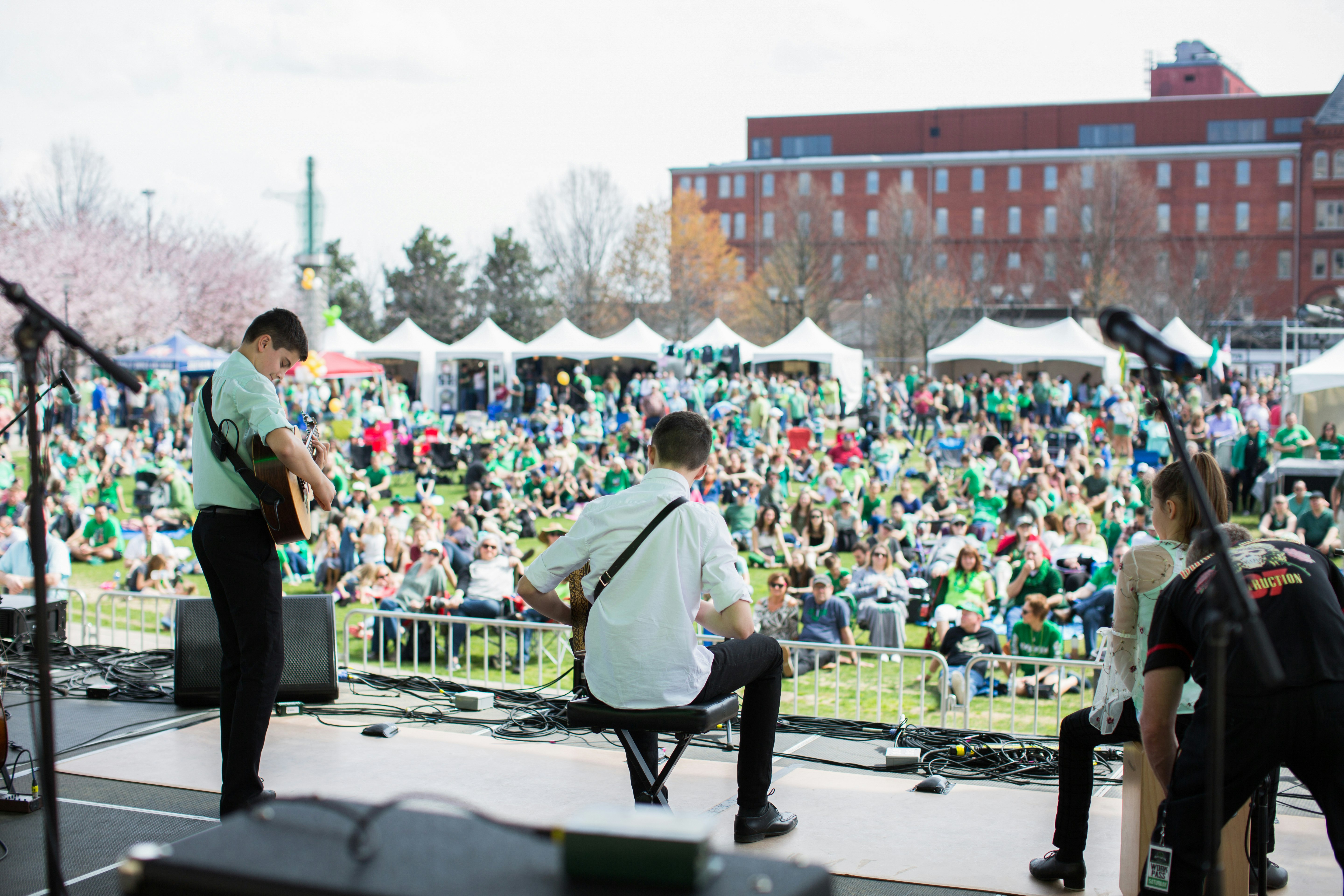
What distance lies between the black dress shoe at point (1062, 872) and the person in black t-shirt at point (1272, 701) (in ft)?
2.81

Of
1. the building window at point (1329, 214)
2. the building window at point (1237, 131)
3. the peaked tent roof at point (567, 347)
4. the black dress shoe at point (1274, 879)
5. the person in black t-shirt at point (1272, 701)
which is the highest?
the building window at point (1237, 131)

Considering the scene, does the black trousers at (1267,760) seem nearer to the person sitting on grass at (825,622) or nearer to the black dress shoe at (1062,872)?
the black dress shoe at (1062,872)

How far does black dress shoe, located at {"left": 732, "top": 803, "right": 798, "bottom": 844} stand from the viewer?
13.7 ft

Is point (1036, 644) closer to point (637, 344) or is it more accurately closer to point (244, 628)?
point (244, 628)

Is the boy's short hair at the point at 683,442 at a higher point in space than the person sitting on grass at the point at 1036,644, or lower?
higher

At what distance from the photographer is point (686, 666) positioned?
3.68 meters

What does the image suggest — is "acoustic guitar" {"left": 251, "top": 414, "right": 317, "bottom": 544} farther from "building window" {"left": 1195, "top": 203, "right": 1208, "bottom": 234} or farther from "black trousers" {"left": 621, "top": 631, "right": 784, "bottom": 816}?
"building window" {"left": 1195, "top": 203, "right": 1208, "bottom": 234}

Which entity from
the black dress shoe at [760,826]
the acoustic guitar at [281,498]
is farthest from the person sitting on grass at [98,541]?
the black dress shoe at [760,826]

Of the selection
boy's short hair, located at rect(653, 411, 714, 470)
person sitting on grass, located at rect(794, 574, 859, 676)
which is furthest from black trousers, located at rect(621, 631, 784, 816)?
person sitting on grass, located at rect(794, 574, 859, 676)

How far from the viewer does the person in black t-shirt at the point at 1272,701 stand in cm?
289

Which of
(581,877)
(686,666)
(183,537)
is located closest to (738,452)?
(183,537)

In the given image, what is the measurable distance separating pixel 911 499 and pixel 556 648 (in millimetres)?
8267

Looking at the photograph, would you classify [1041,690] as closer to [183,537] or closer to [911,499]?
[911,499]

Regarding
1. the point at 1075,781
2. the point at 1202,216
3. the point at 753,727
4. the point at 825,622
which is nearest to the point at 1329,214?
the point at 1202,216
